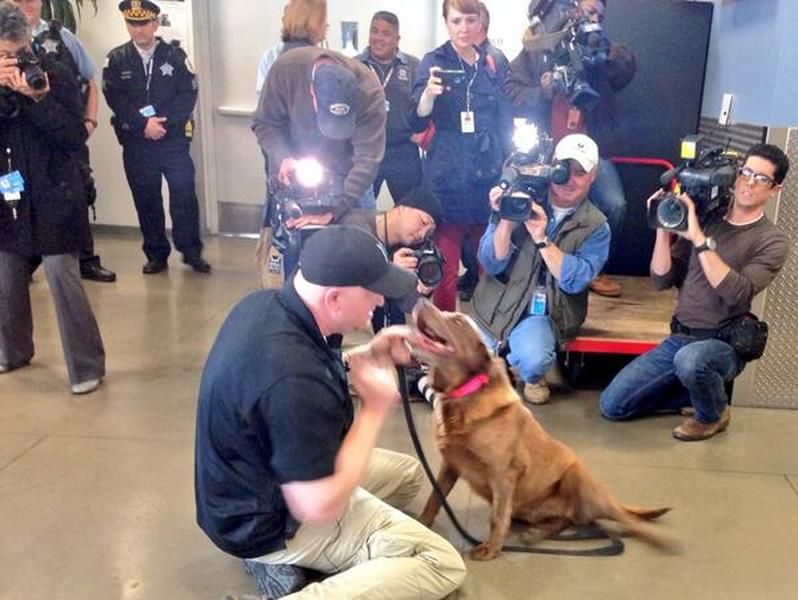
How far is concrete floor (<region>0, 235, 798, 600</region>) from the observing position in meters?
2.42

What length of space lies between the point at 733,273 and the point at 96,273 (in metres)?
4.08

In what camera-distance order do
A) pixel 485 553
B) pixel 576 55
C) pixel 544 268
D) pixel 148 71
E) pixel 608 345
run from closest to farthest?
pixel 485 553 < pixel 544 268 < pixel 608 345 < pixel 576 55 < pixel 148 71

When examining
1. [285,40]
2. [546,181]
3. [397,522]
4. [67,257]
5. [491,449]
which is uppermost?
[285,40]

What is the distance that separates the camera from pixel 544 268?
3637 millimetres

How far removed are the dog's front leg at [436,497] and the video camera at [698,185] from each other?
56.8 inches

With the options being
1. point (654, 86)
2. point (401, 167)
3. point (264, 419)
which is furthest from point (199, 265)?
point (264, 419)

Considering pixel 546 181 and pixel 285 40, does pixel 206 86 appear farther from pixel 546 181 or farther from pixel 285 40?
pixel 546 181

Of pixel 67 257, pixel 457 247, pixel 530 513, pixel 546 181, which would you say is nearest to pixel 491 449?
pixel 530 513

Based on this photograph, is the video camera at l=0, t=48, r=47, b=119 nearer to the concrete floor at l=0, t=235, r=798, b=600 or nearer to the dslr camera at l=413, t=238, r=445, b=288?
the concrete floor at l=0, t=235, r=798, b=600

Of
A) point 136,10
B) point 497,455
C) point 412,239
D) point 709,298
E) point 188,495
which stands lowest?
point 188,495

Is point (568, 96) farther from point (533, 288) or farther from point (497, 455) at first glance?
point (497, 455)

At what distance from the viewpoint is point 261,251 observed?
3.66 meters

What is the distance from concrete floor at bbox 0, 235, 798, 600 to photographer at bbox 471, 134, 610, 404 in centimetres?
31

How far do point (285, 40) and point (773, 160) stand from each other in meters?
2.23
